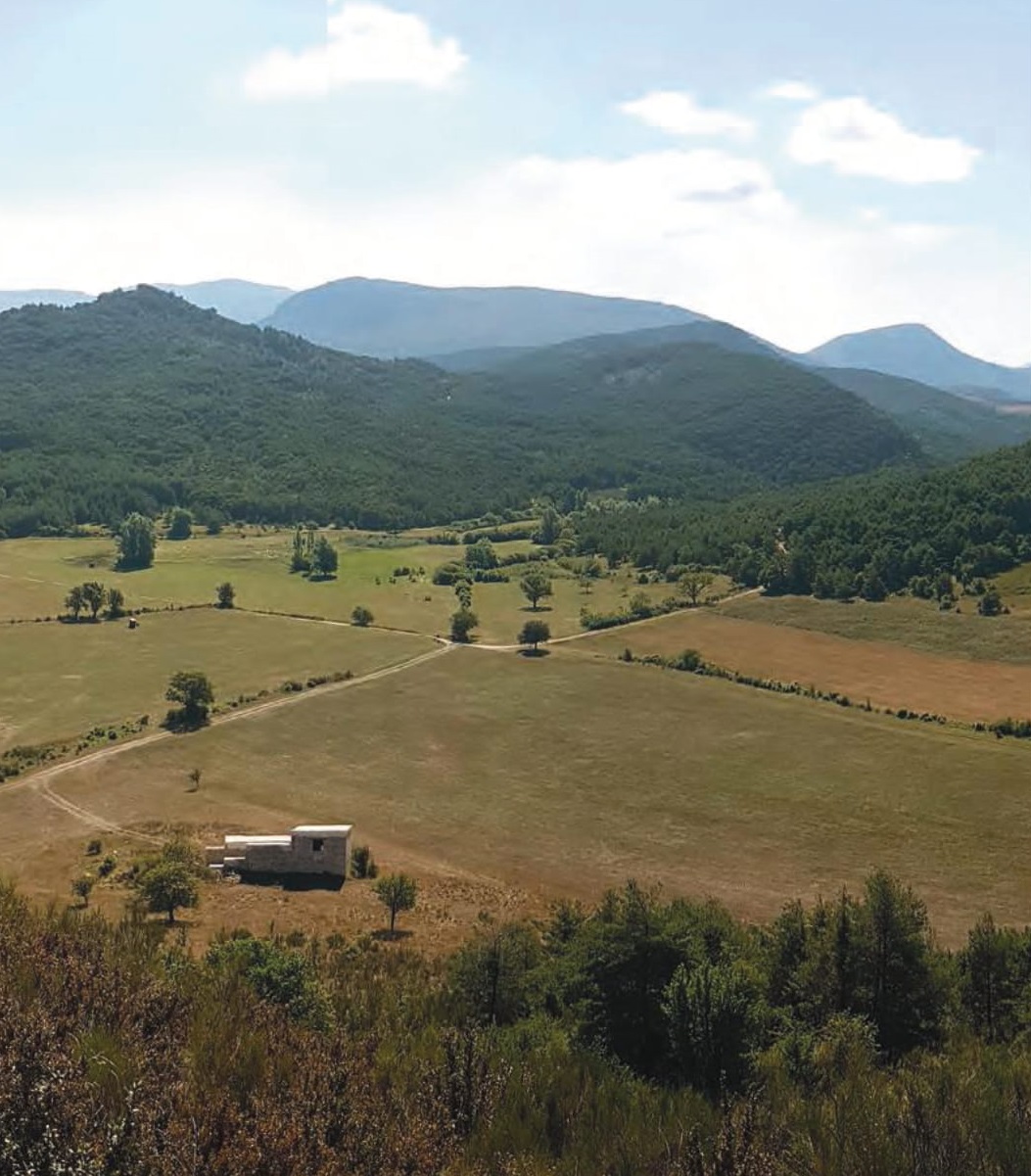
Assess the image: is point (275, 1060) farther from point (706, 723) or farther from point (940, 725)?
point (940, 725)

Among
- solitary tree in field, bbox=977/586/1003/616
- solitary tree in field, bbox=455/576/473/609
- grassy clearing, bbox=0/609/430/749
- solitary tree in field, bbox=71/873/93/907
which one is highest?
solitary tree in field, bbox=977/586/1003/616

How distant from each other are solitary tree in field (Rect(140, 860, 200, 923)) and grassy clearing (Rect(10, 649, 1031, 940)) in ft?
42.2

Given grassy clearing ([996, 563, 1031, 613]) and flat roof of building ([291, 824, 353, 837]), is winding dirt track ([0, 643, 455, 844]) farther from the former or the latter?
grassy clearing ([996, 563, 1031, 613])

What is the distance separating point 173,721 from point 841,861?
5875 centimetres

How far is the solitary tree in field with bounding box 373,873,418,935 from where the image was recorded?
52094 mm

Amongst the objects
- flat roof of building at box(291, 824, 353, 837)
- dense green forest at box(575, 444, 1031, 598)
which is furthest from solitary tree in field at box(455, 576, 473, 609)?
flat roof of building at box(291, 824, 353, 837)

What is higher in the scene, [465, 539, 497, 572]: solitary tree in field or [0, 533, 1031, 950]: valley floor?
[465, 539, 497, 572]: solitary tree in field

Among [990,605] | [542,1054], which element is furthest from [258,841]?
[990,605]

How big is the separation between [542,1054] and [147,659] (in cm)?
9352

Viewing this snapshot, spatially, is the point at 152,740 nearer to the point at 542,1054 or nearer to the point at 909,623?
the point at 542,1054

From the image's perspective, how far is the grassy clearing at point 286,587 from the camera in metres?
135

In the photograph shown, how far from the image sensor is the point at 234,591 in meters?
145

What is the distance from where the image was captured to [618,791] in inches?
Result: 2879

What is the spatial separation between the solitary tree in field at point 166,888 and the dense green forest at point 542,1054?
661 cm
